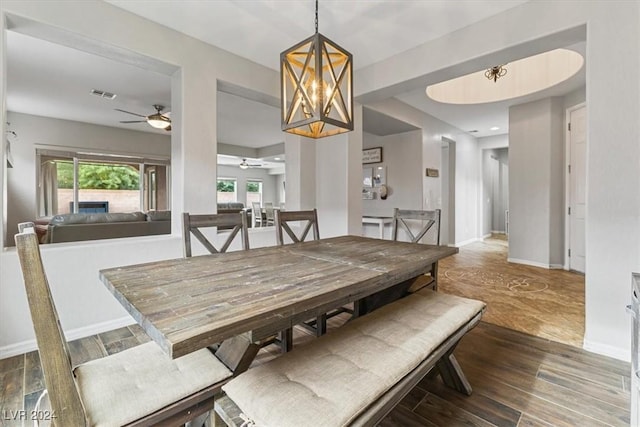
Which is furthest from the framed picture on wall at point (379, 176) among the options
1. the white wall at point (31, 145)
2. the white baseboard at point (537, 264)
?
the white wall at point (31, 145)

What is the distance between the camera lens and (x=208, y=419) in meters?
1.07

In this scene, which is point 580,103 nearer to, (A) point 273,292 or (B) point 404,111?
(B) point 404,111

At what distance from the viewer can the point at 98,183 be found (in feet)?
22.1

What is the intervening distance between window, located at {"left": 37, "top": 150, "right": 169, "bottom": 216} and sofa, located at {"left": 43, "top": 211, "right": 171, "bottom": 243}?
3.00 meters

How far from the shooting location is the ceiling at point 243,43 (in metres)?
2.34

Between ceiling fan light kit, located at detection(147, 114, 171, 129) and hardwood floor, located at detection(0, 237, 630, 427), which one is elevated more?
ceiling fan light kit, located at detection(147, 114, 171, 129)

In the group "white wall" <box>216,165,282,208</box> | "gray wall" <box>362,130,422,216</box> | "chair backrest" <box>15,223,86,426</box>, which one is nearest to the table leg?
"chair backrest" <box>15,223,86,426</box>

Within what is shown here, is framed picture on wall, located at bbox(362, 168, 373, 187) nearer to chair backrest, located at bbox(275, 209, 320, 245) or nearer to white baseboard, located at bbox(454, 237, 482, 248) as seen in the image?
white baseboard, located at bbox(454, 237, 482, 248)

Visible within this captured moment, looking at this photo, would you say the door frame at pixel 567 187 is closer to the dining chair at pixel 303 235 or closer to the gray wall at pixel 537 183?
the gray wall at pixel 537 183

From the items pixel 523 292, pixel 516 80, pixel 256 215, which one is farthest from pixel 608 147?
pixel 256 215

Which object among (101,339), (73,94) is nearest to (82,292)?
(101,339)

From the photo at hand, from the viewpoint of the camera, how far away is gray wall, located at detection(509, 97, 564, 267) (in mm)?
4500

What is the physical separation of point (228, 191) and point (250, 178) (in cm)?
120

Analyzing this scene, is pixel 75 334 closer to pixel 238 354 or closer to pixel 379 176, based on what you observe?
pixel 238 354
